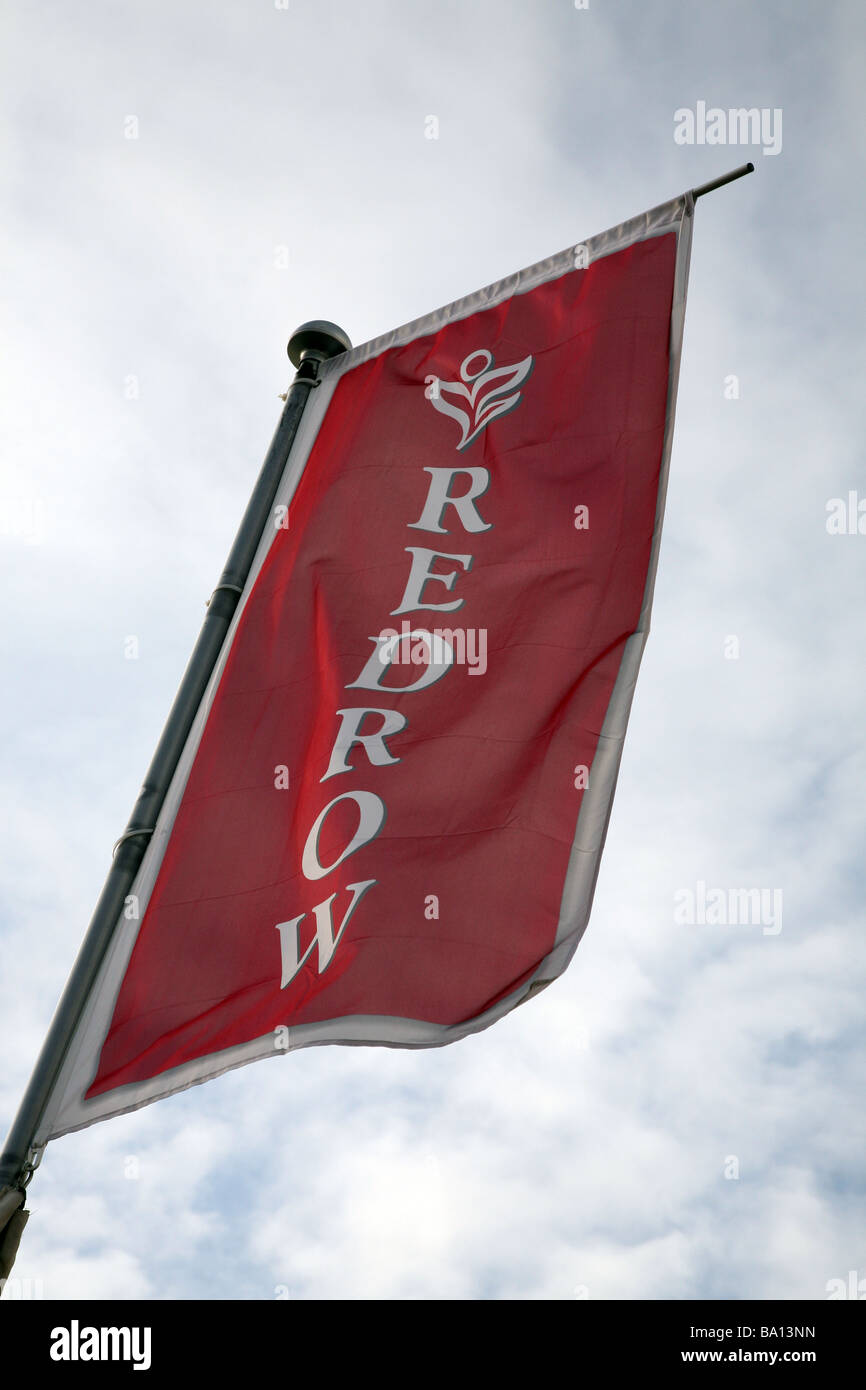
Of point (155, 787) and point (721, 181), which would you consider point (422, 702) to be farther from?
point (721, 181)

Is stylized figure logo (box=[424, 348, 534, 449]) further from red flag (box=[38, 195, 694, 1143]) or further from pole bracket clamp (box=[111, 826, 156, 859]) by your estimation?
pole bracket clamp (box=[111, 826, 156, 859])

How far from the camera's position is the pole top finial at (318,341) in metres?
6.64

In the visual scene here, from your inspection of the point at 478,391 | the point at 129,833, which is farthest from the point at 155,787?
the point at 478,391

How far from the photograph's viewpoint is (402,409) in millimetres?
6125

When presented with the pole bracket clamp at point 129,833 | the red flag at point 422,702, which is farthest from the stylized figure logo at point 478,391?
the pole bracket clamp at point 129,833

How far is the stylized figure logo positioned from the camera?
590 cm

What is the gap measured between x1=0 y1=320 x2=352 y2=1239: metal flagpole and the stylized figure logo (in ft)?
2.48

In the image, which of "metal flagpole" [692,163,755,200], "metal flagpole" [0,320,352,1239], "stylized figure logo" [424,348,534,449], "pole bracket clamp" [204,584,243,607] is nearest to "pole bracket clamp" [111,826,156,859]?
"metal flagpole" [0,320,352,1239]

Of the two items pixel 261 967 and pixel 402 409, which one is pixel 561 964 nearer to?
pixel 261 967

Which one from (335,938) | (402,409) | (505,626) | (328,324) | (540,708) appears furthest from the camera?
(328,324)

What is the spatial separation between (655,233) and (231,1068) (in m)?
4.33

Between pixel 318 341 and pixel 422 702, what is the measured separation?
2.62 m

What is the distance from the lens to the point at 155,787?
4.87 metres
